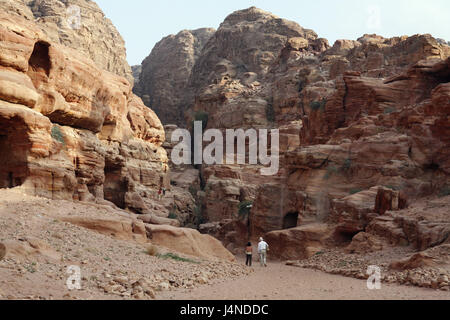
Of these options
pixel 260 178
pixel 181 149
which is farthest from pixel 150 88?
pixel 260 178

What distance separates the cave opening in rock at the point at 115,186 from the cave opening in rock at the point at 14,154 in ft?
41.6

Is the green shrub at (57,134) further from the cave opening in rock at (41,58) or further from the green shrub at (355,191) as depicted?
the green shrub at (355,191)

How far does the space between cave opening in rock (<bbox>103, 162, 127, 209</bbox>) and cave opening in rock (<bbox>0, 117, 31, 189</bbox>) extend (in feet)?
41.6

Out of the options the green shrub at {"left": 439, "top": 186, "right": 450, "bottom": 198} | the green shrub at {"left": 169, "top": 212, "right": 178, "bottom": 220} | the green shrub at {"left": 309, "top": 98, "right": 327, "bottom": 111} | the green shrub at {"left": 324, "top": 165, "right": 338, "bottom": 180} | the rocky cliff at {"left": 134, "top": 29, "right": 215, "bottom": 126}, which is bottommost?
the green shrub at {"left": 169, "top": 212, "right": 178, "bottom": 220}

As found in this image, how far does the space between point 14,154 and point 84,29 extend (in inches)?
2553

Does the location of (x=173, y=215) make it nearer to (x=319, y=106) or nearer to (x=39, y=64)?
(x=319, y=106)

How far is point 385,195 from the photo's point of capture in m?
21.5

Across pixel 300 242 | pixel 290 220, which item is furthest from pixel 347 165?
pixel 290 220

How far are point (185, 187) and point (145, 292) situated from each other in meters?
50.0

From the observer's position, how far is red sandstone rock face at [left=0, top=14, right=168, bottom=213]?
20.6 metres

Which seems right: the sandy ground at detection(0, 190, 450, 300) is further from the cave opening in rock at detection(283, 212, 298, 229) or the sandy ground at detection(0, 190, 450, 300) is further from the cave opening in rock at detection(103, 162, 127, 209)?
the cave opening in rock at detection(103, 162, 127, 209)

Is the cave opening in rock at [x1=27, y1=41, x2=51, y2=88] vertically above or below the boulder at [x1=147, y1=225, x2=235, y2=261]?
above

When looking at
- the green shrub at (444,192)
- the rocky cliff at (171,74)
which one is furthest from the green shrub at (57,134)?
the rocky cliff at (171,74)

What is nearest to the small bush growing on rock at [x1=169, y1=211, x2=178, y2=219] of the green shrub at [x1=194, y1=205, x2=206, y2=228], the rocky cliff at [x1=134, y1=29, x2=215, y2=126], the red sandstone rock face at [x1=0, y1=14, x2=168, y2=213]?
the green shrub at [x1=194, y1=205, x2=206, y2=228]
